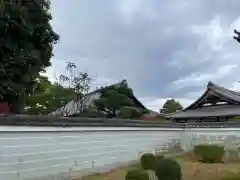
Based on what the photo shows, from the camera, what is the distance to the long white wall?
9.05 m

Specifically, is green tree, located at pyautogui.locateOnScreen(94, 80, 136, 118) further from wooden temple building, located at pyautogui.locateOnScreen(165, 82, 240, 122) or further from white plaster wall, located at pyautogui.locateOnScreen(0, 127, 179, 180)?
white plaster wall, located at pyautogui.locateOnScreen(0, 127, 179, 180)

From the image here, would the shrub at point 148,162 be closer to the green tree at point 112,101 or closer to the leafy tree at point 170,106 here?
the green tree at point 112,101

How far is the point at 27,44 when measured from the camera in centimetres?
1917

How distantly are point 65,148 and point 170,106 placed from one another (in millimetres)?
42924

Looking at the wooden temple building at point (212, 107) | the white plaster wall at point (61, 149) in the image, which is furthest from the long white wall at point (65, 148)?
the wooden temple building at point (212, 107)

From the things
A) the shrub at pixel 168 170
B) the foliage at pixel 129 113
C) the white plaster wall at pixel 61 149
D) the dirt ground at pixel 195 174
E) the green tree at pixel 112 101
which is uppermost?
the green tree at pixel 112 101

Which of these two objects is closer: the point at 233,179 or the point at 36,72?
the point at 233,179

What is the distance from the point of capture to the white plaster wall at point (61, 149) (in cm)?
903

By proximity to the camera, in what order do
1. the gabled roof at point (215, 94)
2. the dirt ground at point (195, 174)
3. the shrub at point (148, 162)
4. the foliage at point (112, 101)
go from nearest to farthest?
the dirt ground at point (195, 174) < the shrub at point (148, 162) < the gabled roof at point (215, 94) < the foliage at point (112, 101)

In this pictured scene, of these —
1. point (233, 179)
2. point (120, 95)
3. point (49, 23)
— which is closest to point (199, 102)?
point (120, 95)

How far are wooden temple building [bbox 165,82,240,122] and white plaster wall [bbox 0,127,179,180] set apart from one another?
47.2 ft

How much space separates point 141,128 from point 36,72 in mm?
6963

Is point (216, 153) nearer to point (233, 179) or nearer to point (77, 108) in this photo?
point (233, 179)

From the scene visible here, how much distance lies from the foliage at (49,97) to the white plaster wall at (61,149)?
577 inches
